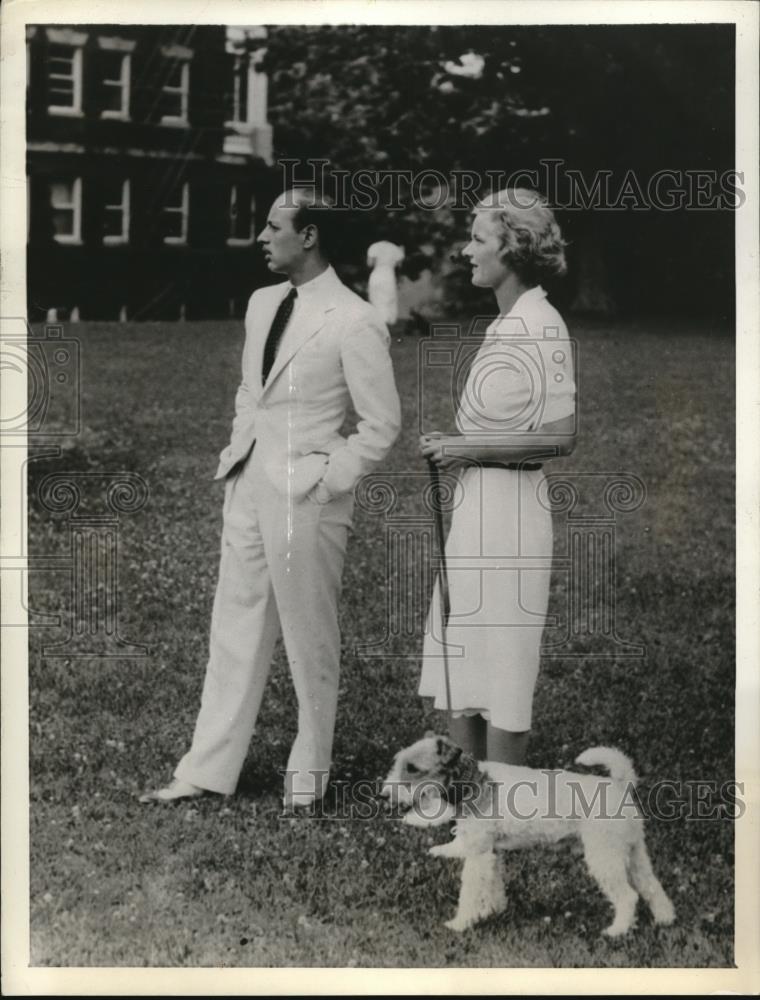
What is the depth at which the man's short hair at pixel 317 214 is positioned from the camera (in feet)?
17.2

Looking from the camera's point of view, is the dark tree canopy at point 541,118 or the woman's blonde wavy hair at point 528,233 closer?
the woman's blonde wavy hair at point 528,233

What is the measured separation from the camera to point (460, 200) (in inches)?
207

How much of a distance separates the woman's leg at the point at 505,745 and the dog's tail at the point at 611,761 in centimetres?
26

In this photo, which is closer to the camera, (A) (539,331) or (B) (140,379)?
(A) (539,331)

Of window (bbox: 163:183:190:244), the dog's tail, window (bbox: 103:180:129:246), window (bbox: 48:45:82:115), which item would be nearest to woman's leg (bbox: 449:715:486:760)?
the dog's tail

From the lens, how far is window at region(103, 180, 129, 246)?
212 inches

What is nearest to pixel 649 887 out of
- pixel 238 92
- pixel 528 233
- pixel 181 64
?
pixel 528 233

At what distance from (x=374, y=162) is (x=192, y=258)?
80 centimetres

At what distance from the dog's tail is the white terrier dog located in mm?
Result: 48

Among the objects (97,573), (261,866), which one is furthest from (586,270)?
(261,866)

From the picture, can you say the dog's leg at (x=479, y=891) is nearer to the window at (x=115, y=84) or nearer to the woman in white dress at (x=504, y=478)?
the woman in white dress at (x=504, y=478)

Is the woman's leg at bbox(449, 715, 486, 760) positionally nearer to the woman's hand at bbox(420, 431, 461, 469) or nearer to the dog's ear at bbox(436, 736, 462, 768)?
the dog's ear at bbox(436, 736, 462, 768)

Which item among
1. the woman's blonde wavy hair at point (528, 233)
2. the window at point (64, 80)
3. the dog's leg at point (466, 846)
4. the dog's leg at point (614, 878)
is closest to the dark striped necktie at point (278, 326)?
the woman's blonde wavy hair at point (528, 233)

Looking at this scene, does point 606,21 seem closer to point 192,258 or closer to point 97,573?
point 192,258
